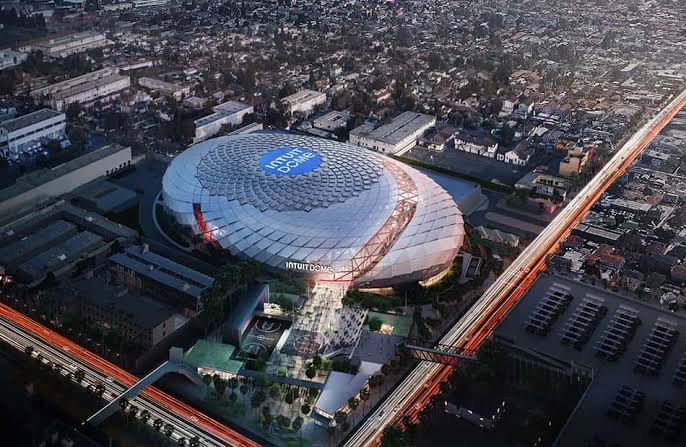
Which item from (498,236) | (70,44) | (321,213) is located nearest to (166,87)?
(70,44)

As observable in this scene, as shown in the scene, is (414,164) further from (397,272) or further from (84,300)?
(84,300)

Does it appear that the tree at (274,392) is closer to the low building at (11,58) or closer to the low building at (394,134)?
the low building at (394,134)

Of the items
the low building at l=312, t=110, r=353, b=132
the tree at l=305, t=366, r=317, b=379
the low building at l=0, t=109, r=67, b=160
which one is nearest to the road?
the tree at l=305, t=366, r=317, b=379

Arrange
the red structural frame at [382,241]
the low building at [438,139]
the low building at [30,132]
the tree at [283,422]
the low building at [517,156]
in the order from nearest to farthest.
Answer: the tree at [283,422] → the red structural frame at [382,241] → the low building at [30,132] → the low building at [517,156] → the low building at [438,139]

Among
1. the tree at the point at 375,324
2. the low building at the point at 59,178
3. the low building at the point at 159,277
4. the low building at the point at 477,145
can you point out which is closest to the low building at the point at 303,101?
the low building at the point at 477,145

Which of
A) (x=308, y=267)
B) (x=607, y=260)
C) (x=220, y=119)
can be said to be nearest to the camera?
(x=308, y=267)

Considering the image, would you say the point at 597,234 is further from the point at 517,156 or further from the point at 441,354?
the point at 441,354
